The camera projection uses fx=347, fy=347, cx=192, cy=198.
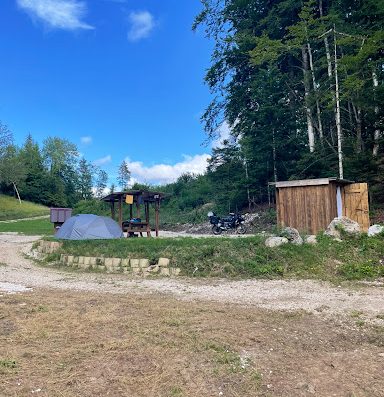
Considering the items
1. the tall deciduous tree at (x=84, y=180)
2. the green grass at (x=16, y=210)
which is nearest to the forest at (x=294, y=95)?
the green grass at (x=16, y=210)

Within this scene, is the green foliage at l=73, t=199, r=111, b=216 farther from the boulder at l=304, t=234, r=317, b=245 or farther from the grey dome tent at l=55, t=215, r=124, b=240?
the boulder at l=304, t=234, r=317, b=245

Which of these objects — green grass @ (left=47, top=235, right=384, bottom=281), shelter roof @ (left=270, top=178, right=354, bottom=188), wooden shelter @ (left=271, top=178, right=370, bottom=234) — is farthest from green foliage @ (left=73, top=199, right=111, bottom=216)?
green grass @ (left=47, top=235, right=384, bottom=281)

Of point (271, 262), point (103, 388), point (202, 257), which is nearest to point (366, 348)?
point (103, 388)

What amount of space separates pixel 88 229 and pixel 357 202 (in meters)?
11.6

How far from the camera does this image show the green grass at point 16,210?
45513mm

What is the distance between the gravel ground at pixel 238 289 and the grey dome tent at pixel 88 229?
3.36m

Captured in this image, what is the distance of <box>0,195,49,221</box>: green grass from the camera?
149 ft

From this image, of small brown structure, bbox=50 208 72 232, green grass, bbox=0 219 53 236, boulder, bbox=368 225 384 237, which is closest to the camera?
boulder, bbox=368 225 384 237

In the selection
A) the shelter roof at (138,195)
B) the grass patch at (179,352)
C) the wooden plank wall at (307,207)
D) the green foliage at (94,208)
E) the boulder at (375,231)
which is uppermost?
the green foliage at (94,208)

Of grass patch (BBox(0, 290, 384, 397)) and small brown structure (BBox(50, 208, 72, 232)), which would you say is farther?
small brown structure (BBox(50, 208, 72, 232))

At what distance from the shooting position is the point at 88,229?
1409 centimetres

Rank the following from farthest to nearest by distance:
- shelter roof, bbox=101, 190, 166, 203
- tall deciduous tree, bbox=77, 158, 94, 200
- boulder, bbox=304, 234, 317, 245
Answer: tall deciduous tree, bbox=77, 158, 94, 200
shelter roof, bbox=101, 190, 166, 203
boulder, bbox=304, 234, 317, 245

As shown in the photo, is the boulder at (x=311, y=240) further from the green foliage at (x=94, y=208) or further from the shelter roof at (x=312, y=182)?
the green foliage at (x=94, y=208)

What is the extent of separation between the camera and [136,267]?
1029cm
